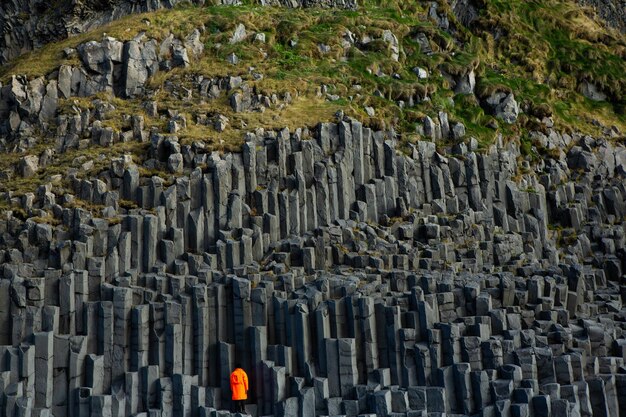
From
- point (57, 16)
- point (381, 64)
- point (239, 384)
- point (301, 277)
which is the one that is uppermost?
point (57, 16)

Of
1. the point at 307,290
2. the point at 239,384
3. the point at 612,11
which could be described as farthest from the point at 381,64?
the point at 612,11

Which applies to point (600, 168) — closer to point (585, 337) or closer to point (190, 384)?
point (585, 337)

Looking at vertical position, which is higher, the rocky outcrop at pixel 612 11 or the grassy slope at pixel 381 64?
the grassy slope at pixel 381 64

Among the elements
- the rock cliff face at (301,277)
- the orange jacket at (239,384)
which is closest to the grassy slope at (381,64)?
the rock cliff face at (301,277)

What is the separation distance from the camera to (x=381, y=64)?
3297 cm

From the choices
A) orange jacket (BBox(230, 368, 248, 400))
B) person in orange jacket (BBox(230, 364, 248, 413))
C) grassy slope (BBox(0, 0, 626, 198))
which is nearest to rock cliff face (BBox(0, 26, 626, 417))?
person in orange jacket (BBox(230, 364, 248, 413))

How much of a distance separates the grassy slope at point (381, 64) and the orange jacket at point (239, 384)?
26.1ft

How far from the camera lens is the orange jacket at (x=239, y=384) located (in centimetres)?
2128

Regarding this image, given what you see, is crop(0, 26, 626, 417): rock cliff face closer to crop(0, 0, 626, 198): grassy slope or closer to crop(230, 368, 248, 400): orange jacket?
crop(230, 368, 248, 400): orange jacket

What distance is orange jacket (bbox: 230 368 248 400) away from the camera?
2128 cm

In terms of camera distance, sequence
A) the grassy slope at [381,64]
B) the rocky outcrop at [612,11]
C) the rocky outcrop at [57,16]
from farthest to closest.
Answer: the rocky outcrop at [612,11]
the rocky outcrop at [57,16]
the grassy slope at [381,64]

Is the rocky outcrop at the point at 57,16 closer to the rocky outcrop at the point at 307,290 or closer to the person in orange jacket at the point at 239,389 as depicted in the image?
the rocky outcrop at the point at 307,290

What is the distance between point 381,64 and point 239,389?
15.2 m

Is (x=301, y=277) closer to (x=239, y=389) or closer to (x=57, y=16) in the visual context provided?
(x=239, y=389)
